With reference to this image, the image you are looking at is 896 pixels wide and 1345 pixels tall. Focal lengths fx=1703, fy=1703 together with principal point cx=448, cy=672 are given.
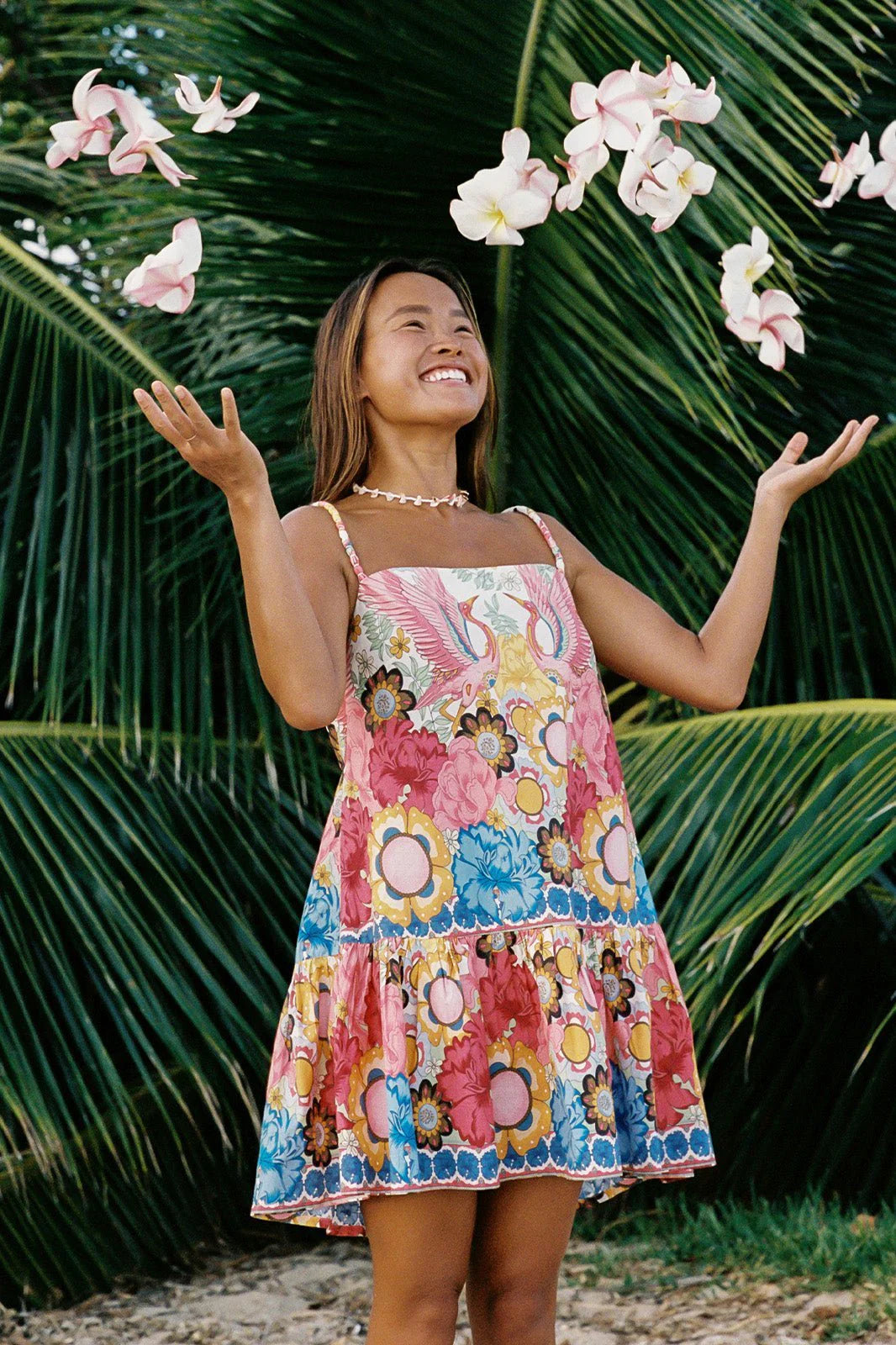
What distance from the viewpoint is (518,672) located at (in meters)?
1.95

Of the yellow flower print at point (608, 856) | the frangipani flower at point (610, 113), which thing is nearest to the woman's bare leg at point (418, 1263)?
the yellow flower print at point (608, 856)

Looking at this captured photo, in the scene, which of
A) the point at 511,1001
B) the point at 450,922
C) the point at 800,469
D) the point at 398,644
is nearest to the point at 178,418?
the point at 398,644

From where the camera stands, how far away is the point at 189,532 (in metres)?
3.53

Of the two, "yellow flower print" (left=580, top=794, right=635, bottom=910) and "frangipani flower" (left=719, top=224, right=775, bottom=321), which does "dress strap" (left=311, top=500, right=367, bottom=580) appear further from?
"frangipani flower" (left=719, top=224, right=775, bottom=321)

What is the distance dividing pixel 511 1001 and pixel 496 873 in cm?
14

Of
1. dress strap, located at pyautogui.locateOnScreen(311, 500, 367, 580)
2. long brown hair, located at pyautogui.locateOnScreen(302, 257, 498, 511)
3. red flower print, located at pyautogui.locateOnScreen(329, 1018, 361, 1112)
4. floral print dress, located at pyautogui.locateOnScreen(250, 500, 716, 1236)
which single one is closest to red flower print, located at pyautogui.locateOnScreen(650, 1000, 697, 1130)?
A: floral print dress, located at pyautogui.locateOnScreen(250, 500, 716, 1236)

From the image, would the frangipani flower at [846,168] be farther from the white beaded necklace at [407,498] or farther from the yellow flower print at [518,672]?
the yellow flower print at [518,672]

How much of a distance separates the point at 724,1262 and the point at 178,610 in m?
1.73

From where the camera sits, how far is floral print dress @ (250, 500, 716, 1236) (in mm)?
1821

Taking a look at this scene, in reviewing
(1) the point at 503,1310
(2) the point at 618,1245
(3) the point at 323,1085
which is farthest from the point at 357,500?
(2) the point at 618,1245

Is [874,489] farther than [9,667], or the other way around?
[9,667]

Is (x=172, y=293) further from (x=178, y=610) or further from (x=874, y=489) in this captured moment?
(x=874, y=489)

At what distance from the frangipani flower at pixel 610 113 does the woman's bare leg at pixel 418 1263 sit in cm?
127

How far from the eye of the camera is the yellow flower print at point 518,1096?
6.03ft
